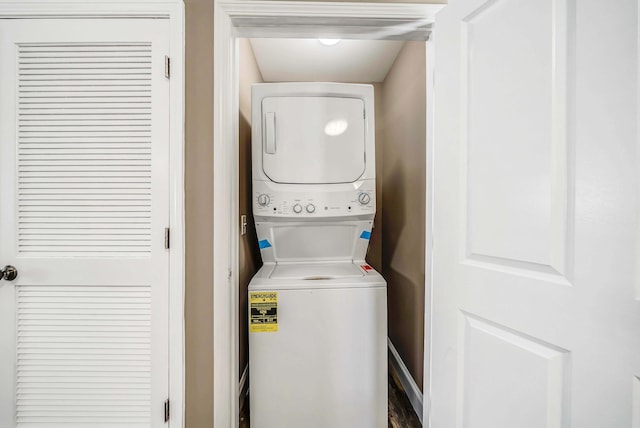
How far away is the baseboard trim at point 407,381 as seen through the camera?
65.2 inches

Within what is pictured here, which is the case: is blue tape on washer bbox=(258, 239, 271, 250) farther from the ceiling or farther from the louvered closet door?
the ceiling

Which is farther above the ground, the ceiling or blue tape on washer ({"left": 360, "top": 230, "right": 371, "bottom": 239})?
the ceiling

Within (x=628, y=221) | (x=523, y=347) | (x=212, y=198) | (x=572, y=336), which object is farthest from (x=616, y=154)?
(x=212, y=198)

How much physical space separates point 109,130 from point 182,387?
1.12 metres

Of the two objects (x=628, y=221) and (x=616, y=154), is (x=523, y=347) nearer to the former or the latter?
(x=628, y=221)

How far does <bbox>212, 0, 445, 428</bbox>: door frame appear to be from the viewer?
1.21m

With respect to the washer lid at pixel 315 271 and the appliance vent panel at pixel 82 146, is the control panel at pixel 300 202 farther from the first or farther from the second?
the appliance vent panel at pixel 82 146

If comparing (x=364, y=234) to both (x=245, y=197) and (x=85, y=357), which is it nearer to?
(x=245, y=197)

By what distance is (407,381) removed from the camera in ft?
6.04

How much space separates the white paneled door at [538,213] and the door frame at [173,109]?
1059 millimetres

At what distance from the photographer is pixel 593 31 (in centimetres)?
70

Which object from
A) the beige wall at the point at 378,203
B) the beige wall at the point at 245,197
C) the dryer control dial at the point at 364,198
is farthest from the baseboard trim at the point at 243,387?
the beige wall at the point at 378,203

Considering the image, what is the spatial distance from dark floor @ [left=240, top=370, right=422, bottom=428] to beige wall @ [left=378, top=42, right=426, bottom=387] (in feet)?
0.58

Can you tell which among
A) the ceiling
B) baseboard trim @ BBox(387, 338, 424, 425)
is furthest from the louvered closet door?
baseboard trim @ BBox(387, 338, 424, 425)
